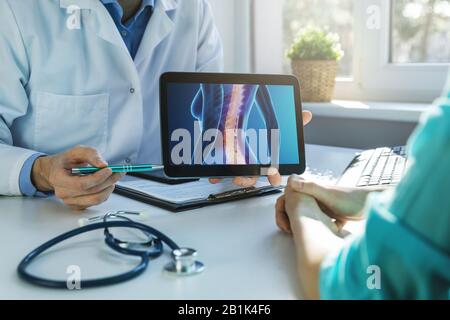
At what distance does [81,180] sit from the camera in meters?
0.86

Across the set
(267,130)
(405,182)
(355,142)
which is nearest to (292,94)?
(267,130)

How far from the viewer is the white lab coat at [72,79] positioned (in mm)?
1095

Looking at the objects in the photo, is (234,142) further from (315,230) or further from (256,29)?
(256,29)

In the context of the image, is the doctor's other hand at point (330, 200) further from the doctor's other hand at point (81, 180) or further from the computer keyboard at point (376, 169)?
the doctor's other hand at point (81, 180)

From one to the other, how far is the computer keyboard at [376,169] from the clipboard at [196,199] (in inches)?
5.5

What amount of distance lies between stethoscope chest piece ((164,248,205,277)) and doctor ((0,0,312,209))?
42cm

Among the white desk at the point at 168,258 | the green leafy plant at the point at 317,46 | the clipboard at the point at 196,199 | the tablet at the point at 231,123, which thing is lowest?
the white desk at the point at 168,258

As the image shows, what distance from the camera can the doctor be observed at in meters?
1.08

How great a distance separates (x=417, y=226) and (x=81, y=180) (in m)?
0.59

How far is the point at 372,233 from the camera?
0.42 metres

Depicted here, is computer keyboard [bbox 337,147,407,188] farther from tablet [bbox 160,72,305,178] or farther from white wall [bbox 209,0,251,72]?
white wall [bbox 209,0,251,72]

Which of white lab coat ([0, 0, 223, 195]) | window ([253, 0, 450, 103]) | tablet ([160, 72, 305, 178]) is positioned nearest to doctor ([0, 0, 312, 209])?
white lab coat ([0, 0, 223, 195])

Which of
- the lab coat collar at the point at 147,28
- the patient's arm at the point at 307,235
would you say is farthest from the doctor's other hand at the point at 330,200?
the lab coat collar at the point at 147,28
